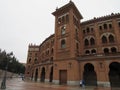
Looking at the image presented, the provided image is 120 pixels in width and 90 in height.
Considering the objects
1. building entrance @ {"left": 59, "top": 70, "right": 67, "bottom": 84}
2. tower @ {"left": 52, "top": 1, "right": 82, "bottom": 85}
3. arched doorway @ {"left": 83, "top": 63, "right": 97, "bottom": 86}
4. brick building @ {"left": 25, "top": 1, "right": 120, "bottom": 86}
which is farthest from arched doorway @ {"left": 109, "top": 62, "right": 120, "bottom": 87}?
building entrance @ {"left": 59, "top": 70, "right": 67, "bottom": 84}

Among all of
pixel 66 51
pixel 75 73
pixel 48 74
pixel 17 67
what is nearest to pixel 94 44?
pixel 66 51

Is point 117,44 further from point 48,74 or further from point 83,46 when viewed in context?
point 48,74

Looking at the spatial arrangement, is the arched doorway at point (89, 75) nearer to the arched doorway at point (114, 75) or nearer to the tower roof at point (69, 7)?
the arched doorway at point (114, 75)

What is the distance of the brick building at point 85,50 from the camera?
25.0 meters

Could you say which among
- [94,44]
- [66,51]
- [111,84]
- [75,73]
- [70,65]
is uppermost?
[94,44]

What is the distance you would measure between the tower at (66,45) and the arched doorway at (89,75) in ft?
9.80

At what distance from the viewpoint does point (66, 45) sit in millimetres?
29969

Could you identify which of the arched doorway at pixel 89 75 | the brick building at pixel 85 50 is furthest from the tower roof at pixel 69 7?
the arched doorway at pixel 89 75

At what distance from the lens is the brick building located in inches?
984

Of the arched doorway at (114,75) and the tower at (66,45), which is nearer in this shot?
the arched doorway at (114,75)

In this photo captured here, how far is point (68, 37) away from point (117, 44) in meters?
11.8

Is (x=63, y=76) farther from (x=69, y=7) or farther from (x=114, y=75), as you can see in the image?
(x=69, y=7)

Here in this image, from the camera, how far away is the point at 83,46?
33469mm

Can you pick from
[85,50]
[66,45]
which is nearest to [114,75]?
[85,50]
